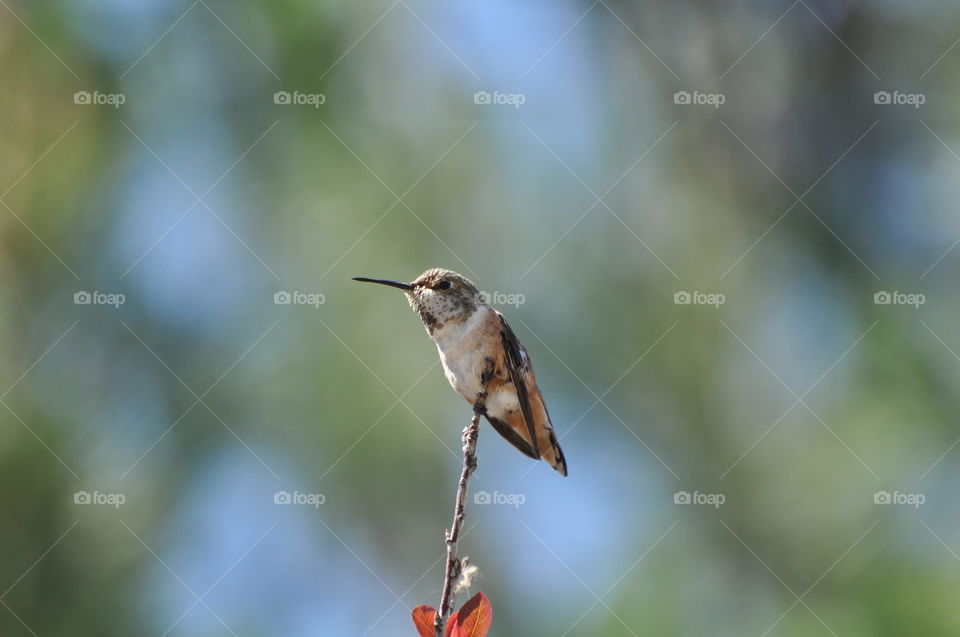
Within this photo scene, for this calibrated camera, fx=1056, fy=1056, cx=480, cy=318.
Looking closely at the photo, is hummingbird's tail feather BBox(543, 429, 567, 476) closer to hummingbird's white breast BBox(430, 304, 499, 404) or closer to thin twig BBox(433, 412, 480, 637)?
hummingbird's white breast BBox(430, 304, 499, 404)

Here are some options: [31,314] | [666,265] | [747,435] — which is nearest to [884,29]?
[666,265]

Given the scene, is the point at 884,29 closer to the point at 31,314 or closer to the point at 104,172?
the point at 104,172

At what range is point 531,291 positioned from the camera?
28.6 ft

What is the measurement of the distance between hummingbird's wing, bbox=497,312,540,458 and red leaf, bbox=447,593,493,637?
6.90ft

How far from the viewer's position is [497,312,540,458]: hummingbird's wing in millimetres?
4637

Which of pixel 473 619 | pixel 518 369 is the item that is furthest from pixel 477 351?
pixel 473 619

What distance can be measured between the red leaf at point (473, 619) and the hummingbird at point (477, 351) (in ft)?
6.38

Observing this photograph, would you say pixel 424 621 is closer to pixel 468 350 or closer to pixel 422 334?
pixel 468 350

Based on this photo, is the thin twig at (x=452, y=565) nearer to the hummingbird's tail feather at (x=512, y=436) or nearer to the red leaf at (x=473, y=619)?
the red leaf at (x=473, y=619)

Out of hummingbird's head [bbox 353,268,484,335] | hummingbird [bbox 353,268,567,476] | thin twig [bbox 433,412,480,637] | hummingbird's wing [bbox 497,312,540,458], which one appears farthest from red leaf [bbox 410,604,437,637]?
hummingbird's head [bbox 353,268,484,335]

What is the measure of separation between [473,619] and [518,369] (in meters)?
2.19

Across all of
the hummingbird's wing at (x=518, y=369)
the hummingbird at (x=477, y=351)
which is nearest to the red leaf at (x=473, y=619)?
the hummingbird at (x=477, y=351)

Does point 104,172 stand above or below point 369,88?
below

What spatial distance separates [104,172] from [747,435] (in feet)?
19.8
